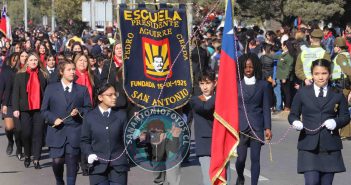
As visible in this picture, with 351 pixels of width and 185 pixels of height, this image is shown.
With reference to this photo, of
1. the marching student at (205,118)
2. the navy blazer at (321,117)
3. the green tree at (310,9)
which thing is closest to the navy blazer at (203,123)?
the marching student at (205,118)

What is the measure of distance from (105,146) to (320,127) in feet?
6.49

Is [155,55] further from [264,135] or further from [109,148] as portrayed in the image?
[109,148]

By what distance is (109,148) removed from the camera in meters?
8.83

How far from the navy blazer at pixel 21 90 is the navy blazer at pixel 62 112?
2995 millimetres

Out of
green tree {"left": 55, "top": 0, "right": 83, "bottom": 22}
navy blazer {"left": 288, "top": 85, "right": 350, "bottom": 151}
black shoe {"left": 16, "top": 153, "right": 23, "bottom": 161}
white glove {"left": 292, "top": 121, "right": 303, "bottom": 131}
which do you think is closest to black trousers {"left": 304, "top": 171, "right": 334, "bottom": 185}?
navy blazer {"left": 288, "top": 85, "right": 350, "bottom": 151}

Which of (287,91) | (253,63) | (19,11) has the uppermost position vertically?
(253,63)

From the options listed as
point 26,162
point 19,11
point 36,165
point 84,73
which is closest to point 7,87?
point 26,162

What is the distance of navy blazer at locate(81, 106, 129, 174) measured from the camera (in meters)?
8.80

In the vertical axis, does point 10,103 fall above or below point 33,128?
above

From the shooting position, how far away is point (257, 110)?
10867mm

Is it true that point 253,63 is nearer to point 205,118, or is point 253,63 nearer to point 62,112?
point 205,118

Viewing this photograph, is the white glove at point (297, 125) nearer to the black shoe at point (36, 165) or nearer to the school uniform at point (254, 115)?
the school uniform at point (254, 115)

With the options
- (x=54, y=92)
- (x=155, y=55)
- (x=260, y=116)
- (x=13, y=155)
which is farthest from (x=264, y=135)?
(x=13, y=155)

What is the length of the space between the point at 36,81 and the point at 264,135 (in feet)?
12.9
